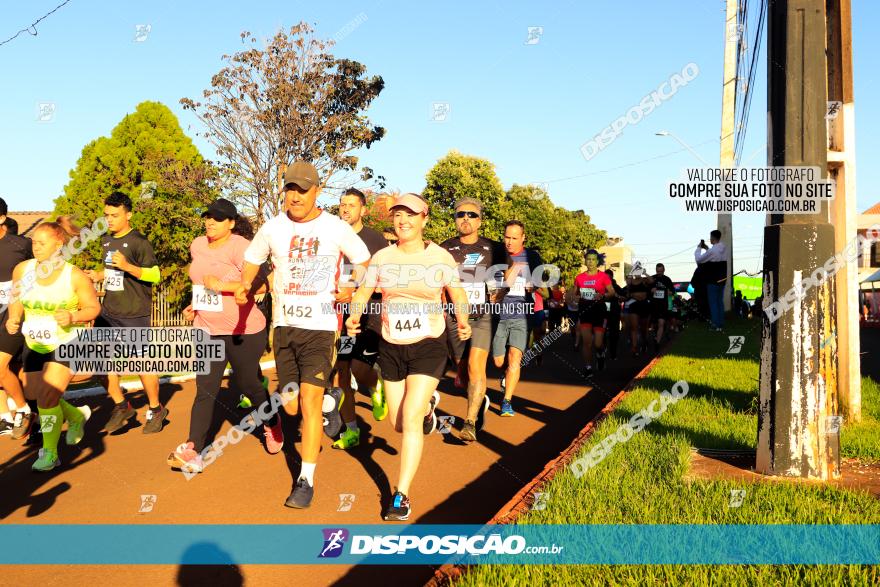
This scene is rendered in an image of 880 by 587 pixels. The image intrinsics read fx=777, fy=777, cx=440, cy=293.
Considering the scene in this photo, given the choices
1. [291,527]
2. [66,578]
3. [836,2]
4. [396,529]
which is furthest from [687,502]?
[836,2]

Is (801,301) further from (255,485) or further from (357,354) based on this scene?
(357,354)

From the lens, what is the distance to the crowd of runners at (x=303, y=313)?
17.8ft

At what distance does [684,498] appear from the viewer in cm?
447

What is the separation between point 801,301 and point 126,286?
6.42 metres

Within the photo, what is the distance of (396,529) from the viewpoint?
15.4 ft

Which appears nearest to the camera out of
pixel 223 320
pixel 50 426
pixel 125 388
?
pixel 50 426

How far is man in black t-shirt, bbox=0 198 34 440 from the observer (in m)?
7.57

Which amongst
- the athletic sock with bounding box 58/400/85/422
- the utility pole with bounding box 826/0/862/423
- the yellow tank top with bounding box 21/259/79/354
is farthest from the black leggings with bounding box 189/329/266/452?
the utility pole with bounding box 826/0/862/423

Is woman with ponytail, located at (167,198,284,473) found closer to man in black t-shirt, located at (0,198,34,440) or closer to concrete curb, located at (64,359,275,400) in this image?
man in black t-shirt, located at (0,198,34,440)

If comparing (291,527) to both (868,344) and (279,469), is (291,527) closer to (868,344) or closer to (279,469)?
(279,469)

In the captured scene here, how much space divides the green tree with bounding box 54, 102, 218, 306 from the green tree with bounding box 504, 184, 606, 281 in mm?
38690

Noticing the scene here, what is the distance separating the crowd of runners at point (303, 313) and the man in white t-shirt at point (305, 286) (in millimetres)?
10

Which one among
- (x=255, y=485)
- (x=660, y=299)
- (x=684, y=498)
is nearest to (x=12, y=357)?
(x=255, y=485)

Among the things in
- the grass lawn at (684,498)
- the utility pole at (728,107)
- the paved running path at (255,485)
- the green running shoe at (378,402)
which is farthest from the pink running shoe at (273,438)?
the utility pole at (728,107)
